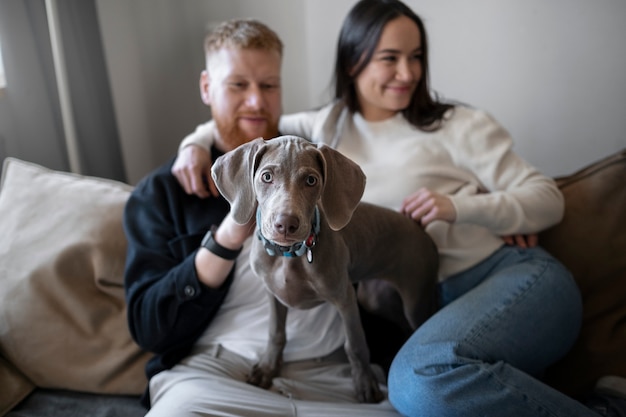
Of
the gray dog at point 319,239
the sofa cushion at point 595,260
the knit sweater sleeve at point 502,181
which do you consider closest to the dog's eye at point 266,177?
the gray dog at point 319,239

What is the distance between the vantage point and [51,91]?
1.84m

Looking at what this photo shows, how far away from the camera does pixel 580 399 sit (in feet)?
4.47

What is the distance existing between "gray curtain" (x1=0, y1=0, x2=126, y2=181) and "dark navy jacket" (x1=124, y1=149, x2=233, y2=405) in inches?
24.6

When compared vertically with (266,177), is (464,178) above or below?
below

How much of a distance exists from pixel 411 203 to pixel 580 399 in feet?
2.30

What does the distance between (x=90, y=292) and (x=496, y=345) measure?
3.70 ft

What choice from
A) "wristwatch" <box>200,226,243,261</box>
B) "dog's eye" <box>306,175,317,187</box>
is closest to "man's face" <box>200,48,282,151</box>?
"wristwatch" <box>200,226,243,261</box>

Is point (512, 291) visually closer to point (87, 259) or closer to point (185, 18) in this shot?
point (87, 259)

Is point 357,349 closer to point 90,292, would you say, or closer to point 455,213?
point 455,213

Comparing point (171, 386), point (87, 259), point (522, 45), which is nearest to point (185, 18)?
point (87, 259)

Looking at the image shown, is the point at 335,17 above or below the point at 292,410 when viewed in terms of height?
above

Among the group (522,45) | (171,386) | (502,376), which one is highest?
(522,45)

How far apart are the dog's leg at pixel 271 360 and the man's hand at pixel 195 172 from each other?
425 millimetres

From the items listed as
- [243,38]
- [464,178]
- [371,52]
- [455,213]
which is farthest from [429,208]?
[243,38]
